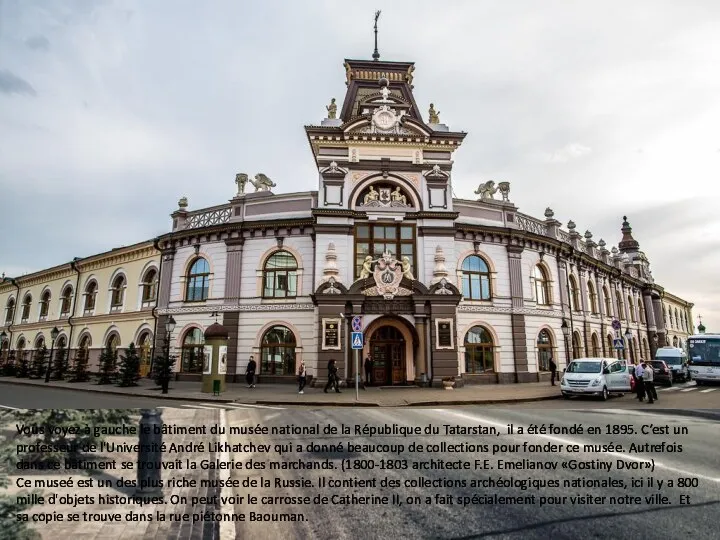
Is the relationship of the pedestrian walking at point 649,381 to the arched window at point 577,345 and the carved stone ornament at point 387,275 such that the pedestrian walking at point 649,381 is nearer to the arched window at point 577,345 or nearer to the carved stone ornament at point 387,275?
the carved stone ornament at point 387,275

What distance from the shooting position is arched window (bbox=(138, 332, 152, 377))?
87.5 ft

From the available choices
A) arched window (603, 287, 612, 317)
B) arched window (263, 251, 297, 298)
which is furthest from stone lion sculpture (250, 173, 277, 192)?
arched window (603, 287, 612, 317)

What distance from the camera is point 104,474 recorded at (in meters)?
4.80

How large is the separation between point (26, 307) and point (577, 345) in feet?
163

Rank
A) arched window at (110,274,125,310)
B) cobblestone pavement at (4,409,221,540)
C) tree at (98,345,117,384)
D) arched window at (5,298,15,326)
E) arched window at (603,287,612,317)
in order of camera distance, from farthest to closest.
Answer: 1. arched window at (5,298,15,326)
2. arched window at (603,287,612,317)
3. arched window at (110,274,125,310)
4. tree at (98,345,117,384)
5. cobblestone pavement at (4,409,221,540)

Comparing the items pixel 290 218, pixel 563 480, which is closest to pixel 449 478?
pixel 563 480

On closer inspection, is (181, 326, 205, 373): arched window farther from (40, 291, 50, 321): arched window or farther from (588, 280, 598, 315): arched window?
(588, 280, 598, 315): arched window

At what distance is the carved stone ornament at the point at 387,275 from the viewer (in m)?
20.9

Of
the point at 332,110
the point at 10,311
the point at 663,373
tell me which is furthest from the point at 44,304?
the point at 663,373

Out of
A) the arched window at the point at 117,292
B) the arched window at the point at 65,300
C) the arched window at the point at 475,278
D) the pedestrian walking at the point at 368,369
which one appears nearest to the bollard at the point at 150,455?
the pedestrian walking at the point at 368,369

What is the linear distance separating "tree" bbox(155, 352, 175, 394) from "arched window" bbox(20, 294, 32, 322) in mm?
25892

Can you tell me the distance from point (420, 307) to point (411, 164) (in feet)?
25.6

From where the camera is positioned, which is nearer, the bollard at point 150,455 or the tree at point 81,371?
the bollard at point 150,455

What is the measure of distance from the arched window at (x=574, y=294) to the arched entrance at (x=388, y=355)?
52.3ft
